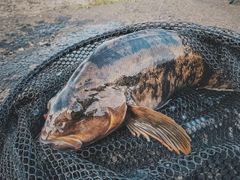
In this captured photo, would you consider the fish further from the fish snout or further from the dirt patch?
the dirt patch

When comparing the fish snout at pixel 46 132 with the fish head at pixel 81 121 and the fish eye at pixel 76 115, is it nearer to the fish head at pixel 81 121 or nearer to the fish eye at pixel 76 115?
the fish head at pixel 81 121

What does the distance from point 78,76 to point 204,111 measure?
98 centimetres

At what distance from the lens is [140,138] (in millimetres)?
1921

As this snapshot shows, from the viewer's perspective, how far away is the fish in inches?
69.7

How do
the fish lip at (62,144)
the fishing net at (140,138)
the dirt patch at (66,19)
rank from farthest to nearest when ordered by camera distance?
1. the dirt patch at (66,19)
2. the fish lip at (62,144)
3. the fishing net at (140,138)

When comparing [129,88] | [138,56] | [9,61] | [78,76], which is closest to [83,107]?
[78,76]

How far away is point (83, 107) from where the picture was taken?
184 cm

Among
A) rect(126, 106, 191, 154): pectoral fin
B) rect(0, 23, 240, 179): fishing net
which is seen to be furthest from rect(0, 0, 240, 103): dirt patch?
rect(126, 106, 191, 154): pectoral fin

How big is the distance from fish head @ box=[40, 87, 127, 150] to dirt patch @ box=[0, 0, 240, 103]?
227cm

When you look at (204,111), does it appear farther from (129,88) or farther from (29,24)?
(29,24)

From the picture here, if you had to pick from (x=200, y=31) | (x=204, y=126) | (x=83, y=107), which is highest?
(x=200, y=31)

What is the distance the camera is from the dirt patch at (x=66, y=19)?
14.8ft

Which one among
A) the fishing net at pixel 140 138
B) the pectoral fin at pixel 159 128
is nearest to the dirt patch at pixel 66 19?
the fishing net at pixel 140 138

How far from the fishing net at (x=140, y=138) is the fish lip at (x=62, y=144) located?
35mm
